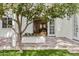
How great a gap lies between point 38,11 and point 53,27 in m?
0.35

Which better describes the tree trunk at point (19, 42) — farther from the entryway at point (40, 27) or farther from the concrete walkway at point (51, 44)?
the entryway at point (40, 27)

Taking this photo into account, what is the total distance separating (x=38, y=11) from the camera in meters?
3.20

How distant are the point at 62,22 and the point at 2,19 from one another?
3.15 feet

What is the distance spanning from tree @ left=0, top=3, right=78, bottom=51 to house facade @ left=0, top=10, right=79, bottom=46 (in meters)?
0.06

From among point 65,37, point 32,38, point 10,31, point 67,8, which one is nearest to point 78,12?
point 67,8

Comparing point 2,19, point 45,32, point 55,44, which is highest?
point 2,19

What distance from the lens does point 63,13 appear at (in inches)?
126

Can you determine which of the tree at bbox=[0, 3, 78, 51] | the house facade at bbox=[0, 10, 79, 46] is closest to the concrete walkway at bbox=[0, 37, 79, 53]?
the house facade at bbox=[0, 10, 79, 46]

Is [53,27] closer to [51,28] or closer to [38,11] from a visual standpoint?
[51,28]

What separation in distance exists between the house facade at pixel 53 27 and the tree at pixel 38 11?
0.06 meters

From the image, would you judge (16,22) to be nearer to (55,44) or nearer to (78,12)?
(55,44)

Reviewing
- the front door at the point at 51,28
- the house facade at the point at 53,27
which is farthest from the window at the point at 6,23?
the front door at the point at 51,28

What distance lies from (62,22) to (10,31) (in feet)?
2.77

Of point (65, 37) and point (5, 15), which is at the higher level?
point (5, 15)
